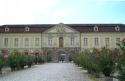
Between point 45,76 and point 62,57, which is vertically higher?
point 45,76

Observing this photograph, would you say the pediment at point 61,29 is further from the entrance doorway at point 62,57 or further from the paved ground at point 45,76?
the paved ground at point 45,76

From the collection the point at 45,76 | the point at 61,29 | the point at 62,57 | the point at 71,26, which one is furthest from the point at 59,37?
the point at 45,76

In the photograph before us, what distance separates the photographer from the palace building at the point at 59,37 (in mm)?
60159

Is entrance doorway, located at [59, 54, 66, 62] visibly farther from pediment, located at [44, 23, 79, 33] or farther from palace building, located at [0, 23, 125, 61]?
pediment, located at [44, 23, 79, 33]

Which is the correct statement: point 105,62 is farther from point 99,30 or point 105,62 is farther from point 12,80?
point 99,30

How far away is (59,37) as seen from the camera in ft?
201

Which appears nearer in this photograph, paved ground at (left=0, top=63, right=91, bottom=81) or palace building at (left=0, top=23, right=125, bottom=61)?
paved ground at (left=0, top=63, right=91, bottom=81)

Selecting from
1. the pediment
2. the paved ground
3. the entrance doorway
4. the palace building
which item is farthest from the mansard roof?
the paved ground

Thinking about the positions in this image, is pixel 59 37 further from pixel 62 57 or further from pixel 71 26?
pixel 62 57

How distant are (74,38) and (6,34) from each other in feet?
45.7

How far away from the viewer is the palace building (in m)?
60.2

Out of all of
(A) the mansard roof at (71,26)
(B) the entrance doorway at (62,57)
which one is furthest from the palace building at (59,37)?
(B) the entrance doorway at (62,57)

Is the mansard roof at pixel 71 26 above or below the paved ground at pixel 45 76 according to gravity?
above

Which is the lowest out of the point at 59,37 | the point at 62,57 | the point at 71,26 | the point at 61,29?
the point at 62,57
